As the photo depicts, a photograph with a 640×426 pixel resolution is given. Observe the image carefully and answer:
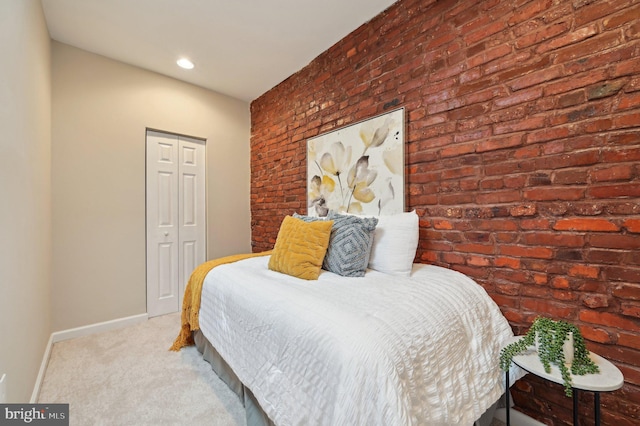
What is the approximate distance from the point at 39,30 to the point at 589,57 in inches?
134

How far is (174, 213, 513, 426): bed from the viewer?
86cm

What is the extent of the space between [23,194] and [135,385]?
133 centimetres

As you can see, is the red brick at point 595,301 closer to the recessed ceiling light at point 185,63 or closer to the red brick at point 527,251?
the red brick at point 527,251

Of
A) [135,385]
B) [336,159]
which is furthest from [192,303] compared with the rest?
[336,159]

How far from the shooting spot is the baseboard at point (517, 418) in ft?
4.53

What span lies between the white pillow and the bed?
0.5 inches

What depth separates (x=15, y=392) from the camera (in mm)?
1241

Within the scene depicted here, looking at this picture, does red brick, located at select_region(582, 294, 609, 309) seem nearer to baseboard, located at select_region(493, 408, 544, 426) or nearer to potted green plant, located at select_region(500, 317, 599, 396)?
potted green plant, located at select_region(500, 317, 599, 396)

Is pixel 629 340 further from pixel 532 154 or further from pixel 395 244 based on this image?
pixel 395 244

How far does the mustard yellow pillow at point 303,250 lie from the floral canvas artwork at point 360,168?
0.55 meters

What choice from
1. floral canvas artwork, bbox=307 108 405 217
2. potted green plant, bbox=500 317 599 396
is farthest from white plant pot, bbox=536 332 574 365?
floral canvas artwork, bbox=307 108 405 217

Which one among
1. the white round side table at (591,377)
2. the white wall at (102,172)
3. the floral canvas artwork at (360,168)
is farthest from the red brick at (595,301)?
the white wall at (102,172)

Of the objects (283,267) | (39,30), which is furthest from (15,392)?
(39,30)

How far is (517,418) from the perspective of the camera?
4.68 feet
